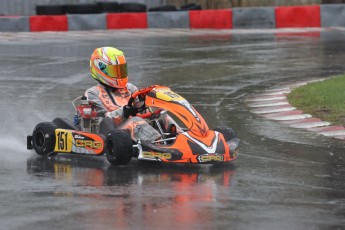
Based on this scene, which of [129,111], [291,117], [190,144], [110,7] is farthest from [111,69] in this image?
[110,7]

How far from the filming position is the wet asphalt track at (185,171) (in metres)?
7.27

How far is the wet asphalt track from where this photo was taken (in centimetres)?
727

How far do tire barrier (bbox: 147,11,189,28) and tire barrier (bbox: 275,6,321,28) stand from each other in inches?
101

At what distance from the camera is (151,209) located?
295 inches

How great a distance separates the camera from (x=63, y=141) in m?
10.0

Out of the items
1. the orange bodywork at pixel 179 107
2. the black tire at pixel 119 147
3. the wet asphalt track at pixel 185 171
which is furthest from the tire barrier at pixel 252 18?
the black tire at pixel 119 147

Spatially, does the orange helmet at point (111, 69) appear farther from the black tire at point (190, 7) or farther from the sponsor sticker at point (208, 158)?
A: the black tire at point (190, 7)

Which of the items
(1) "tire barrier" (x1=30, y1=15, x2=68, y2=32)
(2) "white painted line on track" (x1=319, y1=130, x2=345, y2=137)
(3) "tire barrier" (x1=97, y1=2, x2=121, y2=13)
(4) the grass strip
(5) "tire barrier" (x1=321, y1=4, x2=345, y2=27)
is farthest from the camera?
(3) "tire barrier" (x1=97, y1=2, x2=121, y2=13)

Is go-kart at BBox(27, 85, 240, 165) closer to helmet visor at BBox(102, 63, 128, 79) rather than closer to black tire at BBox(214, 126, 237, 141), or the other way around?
black tire at BBox(214, 126, 237, 141)

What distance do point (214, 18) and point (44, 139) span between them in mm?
16686

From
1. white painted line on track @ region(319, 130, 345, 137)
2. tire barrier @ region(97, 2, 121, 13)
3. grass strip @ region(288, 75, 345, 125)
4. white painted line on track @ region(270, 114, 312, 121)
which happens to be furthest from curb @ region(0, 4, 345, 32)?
white painted line on track @ region(319, 130, 345, 137)

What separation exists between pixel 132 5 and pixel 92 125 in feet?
56.1

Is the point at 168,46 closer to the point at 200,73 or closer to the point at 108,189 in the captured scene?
the point at 200,73

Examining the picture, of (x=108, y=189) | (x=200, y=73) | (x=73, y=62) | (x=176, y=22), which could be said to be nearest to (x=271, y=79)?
(x=200, y=73)
